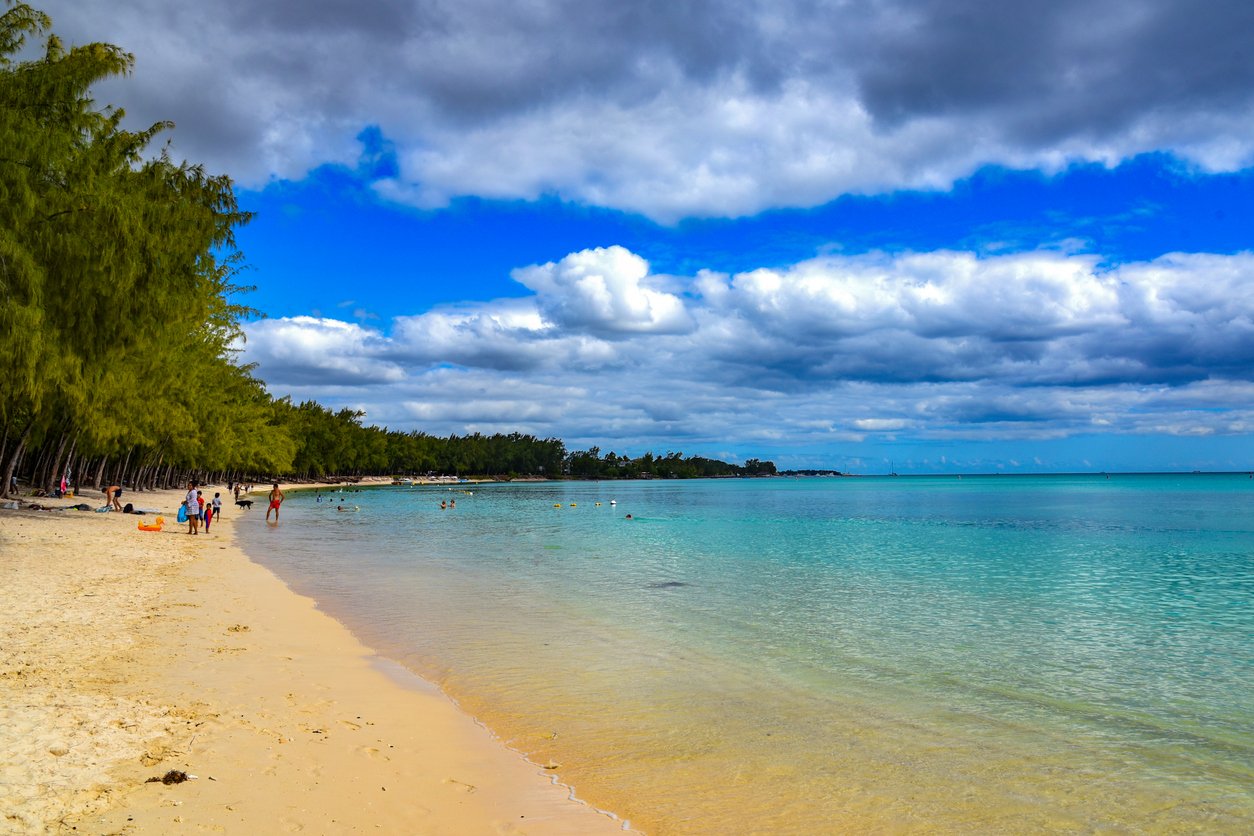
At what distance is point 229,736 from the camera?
281 inches

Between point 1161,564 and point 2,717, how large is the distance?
113 feet

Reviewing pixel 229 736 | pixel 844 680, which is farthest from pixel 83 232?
pixel 844 680

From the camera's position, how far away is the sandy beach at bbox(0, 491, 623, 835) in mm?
5500

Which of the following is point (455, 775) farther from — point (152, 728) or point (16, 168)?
point (16, 168)

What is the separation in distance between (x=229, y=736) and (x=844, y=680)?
26.5 ft

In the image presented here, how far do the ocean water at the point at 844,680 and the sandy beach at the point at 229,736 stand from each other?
0.74 m

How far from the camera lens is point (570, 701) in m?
9.87

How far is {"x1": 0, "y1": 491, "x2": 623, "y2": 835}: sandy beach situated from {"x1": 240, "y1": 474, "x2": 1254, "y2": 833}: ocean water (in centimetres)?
74

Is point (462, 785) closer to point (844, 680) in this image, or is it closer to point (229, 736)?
point (229, 736)

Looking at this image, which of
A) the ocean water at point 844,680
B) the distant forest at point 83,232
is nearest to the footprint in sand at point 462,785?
the ocean water at point 844,680

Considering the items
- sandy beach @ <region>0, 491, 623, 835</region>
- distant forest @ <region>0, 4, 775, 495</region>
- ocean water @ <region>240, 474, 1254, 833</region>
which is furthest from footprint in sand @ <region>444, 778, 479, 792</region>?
distant forest @ <region>0, 4, 775, 495</region>

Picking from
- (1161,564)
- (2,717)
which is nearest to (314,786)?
(2,717)

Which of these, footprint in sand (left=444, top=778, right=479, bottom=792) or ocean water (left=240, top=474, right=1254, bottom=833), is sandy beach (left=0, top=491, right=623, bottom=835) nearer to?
footprint in sand (left=444, top=778, right=479, bottom=792)

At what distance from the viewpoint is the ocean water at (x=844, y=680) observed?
275 inches
